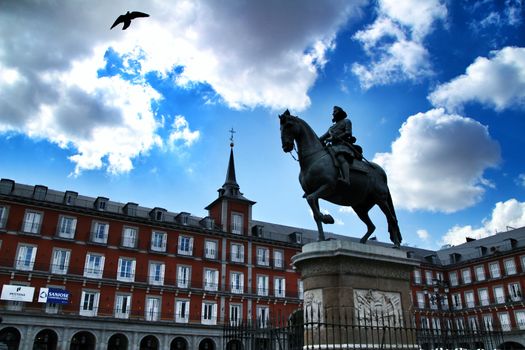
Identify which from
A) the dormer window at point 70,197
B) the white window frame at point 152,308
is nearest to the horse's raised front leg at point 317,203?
the white window frame at point 152,308

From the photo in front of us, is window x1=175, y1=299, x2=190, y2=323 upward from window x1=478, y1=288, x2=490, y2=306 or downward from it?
downward

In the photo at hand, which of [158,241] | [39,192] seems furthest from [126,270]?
[39,192]

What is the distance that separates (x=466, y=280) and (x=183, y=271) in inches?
1336

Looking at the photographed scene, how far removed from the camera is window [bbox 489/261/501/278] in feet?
157

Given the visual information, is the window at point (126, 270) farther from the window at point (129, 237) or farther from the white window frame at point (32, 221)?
the white window frame at point (32, 221)

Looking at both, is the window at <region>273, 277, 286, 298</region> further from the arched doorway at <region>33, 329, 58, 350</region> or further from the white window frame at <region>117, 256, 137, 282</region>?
the arched doorway at <region>33, 329, 58, 350</region>

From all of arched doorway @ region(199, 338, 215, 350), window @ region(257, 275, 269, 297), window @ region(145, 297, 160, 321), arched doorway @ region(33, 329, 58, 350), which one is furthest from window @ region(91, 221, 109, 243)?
window @ region(257, 275, 269, 297)

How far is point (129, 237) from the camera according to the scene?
123ft

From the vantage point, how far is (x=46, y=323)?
31750 millimetres

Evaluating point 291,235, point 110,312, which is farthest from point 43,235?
point 291,235

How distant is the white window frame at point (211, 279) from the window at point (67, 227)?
11677mm

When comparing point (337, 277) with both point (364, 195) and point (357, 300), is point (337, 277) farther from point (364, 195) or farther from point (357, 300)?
point (364, 195)

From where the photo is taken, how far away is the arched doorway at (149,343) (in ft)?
120

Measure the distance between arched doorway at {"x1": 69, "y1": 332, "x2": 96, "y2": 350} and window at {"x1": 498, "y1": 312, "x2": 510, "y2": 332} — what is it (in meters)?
39.6
